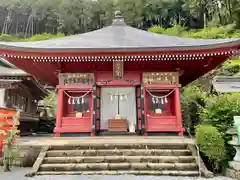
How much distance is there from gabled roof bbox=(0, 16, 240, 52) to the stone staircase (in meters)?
4.05

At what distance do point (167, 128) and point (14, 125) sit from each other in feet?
21.1

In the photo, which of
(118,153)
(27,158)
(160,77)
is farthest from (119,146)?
(160,77)

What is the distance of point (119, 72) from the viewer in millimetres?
10672

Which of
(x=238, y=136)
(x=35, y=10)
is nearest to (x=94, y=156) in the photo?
(x=238, y=136)

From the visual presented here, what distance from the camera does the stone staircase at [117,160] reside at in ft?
21.1

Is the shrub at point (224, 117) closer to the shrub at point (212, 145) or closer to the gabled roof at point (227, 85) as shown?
the shrub at point (212, 145)

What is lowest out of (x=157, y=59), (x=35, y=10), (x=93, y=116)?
(x=93, y=116)

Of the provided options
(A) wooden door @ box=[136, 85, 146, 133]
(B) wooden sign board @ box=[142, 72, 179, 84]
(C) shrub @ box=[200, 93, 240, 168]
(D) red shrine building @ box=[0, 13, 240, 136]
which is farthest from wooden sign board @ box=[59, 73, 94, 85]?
(C) shrub @ box=[200, 93, 240, 168]

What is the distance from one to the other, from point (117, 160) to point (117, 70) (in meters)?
4.88

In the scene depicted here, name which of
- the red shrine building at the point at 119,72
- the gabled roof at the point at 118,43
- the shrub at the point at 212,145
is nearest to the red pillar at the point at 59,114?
the red shrine building at the point at 119,72

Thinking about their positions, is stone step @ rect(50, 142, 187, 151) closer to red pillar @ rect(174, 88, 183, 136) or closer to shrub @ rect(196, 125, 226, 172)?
shrub @ rect(196, 125, 226, 172)

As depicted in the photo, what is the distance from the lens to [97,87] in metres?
10.9

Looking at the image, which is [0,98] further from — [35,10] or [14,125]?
[35,10]

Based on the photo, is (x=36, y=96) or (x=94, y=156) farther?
(x=36, y=96)
